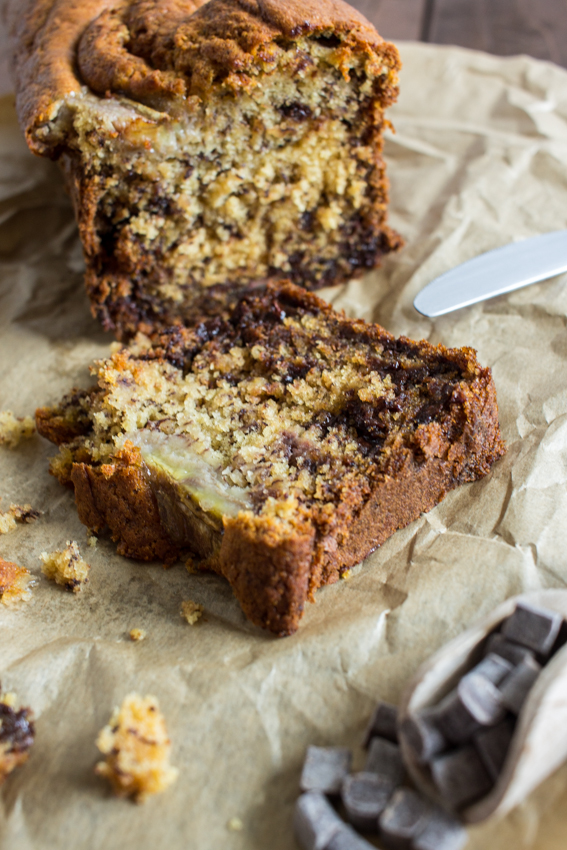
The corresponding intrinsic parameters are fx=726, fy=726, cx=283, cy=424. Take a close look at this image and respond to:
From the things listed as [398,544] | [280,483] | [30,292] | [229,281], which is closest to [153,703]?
[280,483]

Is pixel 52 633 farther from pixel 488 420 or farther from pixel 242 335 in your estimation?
pixel 488 420

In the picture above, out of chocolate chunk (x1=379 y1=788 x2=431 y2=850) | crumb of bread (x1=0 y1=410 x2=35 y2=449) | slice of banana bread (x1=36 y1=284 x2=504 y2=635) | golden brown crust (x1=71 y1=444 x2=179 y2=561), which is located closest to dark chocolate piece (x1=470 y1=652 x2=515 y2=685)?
chocolate chunk (x1=379 y1=788 x2=431 y2=850)

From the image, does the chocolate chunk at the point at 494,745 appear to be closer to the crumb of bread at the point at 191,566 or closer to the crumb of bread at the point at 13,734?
the crumb of bread at the point at 191,566

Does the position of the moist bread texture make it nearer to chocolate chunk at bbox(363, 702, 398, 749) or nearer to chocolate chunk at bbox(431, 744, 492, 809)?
chocolate chunk at bbox(363, 702, 398, 749)

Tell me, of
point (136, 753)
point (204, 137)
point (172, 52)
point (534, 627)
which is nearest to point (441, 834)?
point (534, 627)

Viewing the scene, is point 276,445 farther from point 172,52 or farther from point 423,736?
point 172,52

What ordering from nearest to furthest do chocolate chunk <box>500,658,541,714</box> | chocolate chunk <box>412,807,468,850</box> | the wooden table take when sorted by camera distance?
chocolate chunk <box>412,807,468,850</box>
chocolate chunk <box>500,658,541,714</box>
the wooden table
